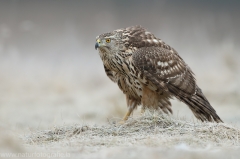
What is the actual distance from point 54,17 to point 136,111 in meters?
24.9

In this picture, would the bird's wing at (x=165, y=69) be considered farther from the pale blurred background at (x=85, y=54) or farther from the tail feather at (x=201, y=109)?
the pale blurred background at (x=85, y=54)

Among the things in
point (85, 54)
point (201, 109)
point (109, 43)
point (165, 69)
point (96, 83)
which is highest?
point (85, 54)

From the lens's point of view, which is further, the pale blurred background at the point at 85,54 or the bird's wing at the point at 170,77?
the pale blurred background at the point at 85,54

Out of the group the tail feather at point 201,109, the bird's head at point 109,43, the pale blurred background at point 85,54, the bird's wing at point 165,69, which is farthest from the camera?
the pale blurred background at point 85,54

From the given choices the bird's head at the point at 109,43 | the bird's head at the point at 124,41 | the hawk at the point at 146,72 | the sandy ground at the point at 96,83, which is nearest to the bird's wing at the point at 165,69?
the hawk at the point at 146,72

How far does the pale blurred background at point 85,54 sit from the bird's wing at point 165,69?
24.4 inches

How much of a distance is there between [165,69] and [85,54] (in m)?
17.2

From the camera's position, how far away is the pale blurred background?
16109 millimetres

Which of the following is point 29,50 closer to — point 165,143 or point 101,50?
point 101,50

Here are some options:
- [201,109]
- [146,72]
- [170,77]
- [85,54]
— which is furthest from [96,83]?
[146,72]

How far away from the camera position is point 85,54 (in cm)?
2791

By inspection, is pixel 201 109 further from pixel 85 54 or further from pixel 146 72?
pixel 85 54

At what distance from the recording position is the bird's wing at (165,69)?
414 inches

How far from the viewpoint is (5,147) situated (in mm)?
7496
